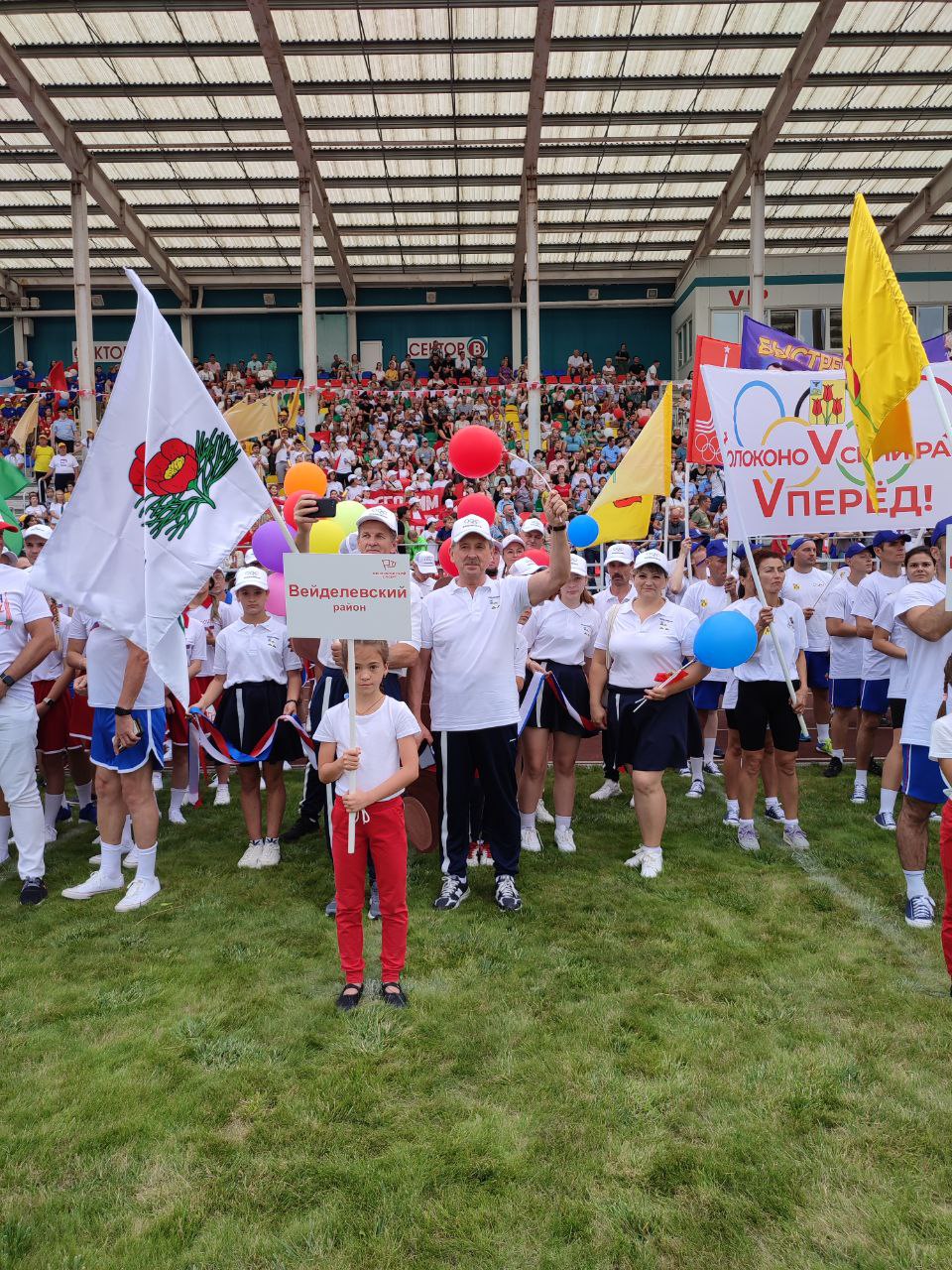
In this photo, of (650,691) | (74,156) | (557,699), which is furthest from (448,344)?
(650,691)

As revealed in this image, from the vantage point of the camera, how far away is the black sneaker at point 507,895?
17.0ft

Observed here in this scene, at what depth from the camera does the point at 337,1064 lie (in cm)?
354

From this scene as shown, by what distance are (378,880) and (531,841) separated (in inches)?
102

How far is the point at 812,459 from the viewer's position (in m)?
6.34

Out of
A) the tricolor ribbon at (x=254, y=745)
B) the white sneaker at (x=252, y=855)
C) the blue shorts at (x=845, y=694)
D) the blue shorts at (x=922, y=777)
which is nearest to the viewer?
the blue shorts at (x=922, y=777)

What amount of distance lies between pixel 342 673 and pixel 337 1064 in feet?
7.15

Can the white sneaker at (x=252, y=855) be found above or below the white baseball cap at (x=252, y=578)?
below

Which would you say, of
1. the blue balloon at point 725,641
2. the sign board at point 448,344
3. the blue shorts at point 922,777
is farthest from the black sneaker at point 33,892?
the sign board at point 448,344

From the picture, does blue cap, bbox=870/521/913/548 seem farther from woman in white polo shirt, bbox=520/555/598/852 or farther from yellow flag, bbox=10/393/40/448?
yellow flag, bbox=10/393/40/448

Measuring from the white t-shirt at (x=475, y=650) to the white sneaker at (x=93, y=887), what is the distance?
235 centimetres

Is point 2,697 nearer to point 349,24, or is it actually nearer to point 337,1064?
point 337,1064

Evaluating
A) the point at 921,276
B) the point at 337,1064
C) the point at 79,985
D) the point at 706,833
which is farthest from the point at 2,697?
the point at 921,276

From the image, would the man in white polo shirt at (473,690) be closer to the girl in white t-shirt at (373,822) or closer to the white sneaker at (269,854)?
the girl in white t-shirt at (373,822)

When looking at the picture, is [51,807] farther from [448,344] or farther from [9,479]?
[448,344]
